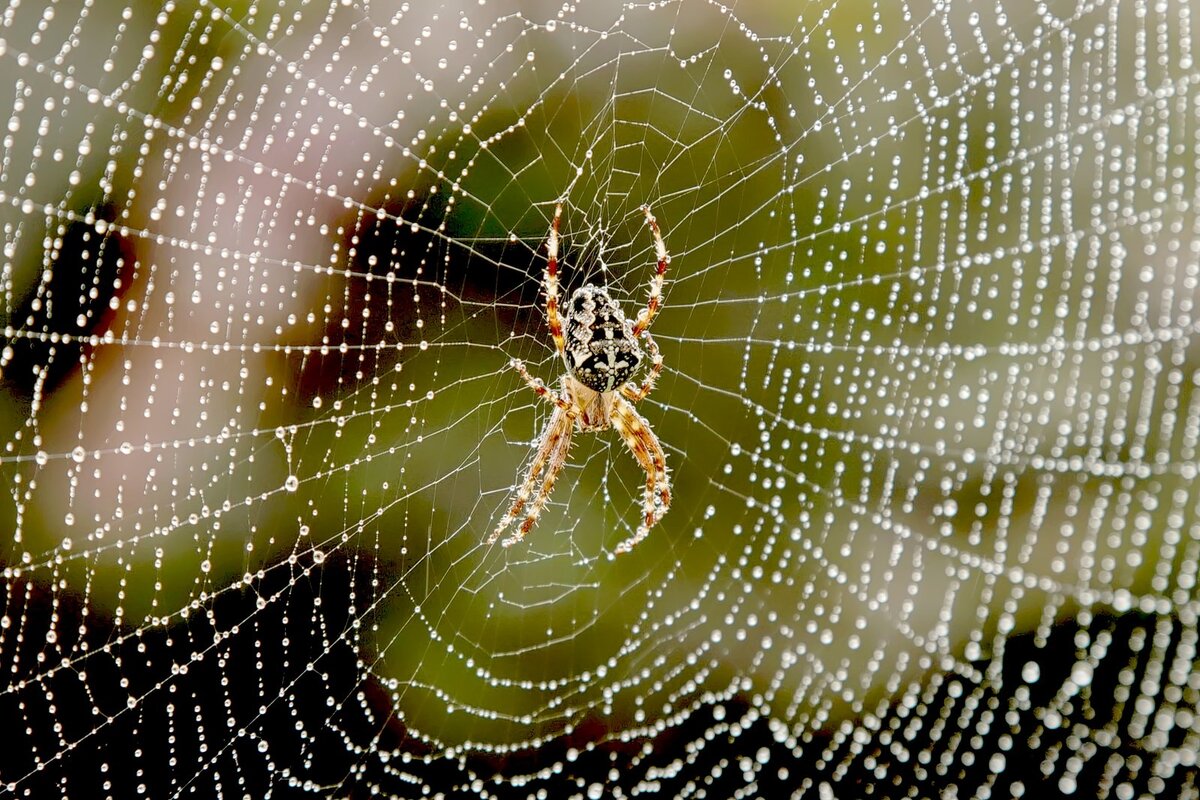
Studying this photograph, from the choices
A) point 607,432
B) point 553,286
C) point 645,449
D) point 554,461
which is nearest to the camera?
point 553,286

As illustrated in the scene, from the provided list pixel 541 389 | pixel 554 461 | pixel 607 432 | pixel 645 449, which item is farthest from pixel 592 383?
pixel 607 432

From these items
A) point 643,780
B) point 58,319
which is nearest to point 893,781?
point 643,780

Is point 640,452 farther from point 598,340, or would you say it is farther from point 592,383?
point 598,340

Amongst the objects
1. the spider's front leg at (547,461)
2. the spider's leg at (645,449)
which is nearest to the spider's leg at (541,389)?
the spider's front leg at (547,461)

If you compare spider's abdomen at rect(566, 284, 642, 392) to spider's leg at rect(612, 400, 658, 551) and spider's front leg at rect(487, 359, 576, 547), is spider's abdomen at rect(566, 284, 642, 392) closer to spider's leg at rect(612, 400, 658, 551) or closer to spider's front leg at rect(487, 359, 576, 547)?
spider's front leg at rect(487, 359, 576, 547)

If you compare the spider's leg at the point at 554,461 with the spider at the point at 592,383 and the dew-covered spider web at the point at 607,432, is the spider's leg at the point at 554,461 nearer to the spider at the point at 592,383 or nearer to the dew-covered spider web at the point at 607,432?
the spider at the point at 592,383

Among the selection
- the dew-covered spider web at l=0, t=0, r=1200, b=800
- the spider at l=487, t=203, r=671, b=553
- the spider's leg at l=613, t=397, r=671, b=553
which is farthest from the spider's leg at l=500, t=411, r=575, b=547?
the dew-covered spider web at l=0, t=0, r=1200, b=800
